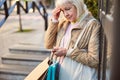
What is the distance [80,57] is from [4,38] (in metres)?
9.04

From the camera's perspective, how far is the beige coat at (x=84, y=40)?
197cm

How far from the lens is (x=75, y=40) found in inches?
82.7

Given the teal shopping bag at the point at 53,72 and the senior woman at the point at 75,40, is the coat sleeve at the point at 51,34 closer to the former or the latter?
the senior woman at the point at 75,40

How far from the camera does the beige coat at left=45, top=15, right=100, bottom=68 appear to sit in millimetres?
1969

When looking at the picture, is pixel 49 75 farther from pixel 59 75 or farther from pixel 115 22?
pixel 115 22

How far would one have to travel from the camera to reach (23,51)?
21.4 feet

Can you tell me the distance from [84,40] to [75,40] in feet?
0.25

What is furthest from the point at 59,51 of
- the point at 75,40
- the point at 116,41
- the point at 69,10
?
the point at 116,41

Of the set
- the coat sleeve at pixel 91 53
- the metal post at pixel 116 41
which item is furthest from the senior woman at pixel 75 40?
the metal post at pixel 116 41

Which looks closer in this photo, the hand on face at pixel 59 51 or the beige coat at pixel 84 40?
the beige coat at pixel 84 40

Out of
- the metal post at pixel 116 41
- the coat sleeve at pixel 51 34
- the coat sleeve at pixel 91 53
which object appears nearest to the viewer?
the metal post at pixel 116 41

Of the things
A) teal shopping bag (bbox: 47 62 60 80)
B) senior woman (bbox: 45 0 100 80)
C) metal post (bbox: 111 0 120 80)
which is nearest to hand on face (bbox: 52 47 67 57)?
senior woman (bbox: 45 0 100 80)

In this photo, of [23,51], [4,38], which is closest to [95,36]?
[23,51]

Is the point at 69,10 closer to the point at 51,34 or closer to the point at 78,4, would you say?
the point at 78,4
